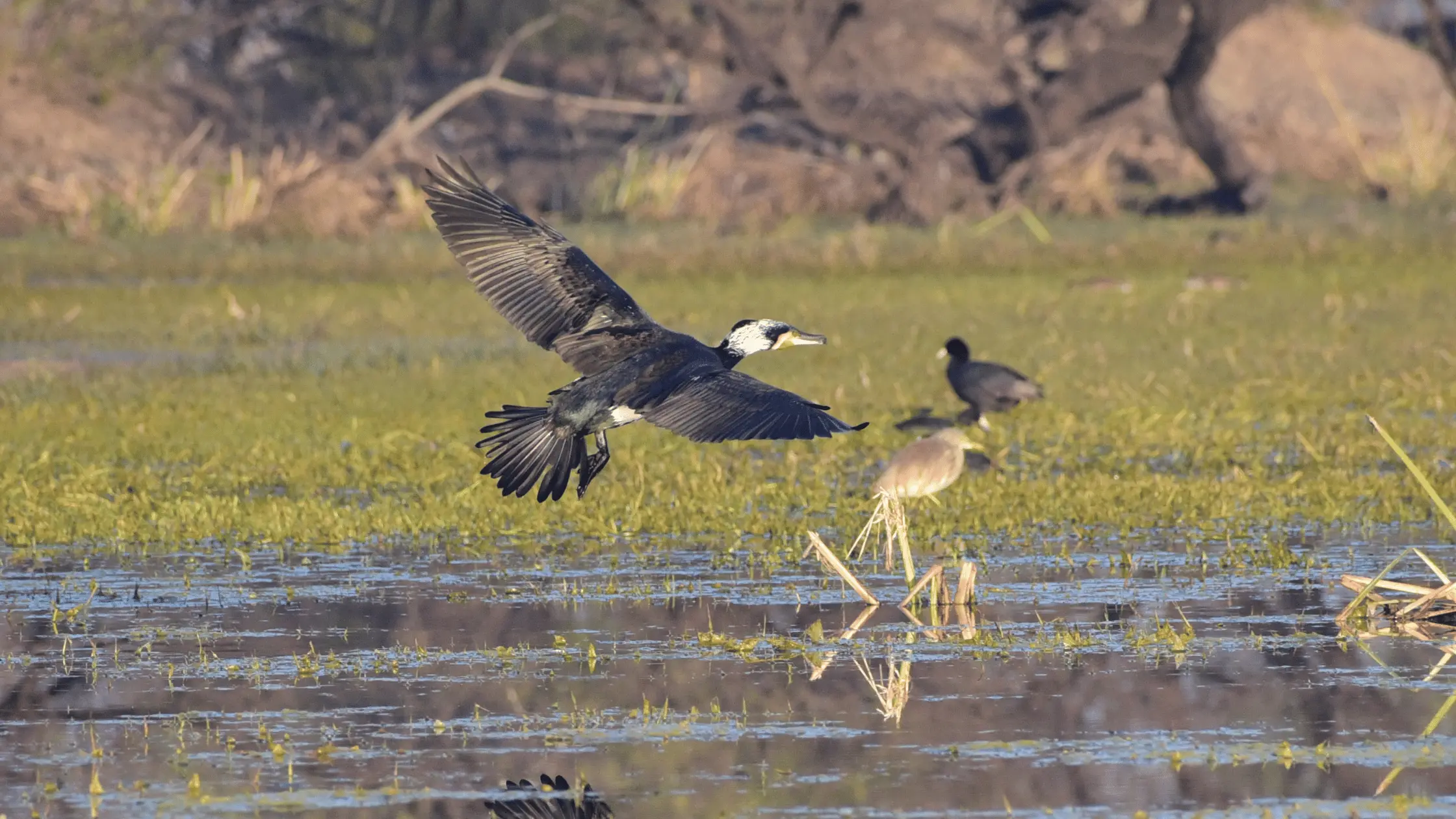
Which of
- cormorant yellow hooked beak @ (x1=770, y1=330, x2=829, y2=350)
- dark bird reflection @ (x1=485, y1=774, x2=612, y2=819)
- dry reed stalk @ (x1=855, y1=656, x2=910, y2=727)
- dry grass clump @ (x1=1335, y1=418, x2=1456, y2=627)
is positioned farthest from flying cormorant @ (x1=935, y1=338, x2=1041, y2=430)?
dark bird reflection @ (x1=485, y1=774, x2=612, y2=819)

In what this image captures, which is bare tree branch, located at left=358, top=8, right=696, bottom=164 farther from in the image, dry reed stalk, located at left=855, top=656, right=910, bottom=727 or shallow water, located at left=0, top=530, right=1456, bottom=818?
dry reed stalk, located at left=855, top=656, right=910, bottom=727

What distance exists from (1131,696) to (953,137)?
22.3 m

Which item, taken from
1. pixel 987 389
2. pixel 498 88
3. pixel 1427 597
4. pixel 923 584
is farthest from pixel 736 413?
pixel 498 88

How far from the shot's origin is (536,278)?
1029cm

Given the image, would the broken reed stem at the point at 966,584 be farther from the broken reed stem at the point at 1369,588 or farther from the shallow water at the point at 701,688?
the broken reed stem at the point at 1369,588

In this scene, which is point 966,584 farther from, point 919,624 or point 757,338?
point 757,338

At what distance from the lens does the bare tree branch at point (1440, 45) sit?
31.2 metres

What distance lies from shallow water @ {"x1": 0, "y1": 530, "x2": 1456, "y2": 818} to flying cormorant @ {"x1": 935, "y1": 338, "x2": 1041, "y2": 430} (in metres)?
3.71

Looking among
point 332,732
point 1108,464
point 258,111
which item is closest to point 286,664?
point 332,732

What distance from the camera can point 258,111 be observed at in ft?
116

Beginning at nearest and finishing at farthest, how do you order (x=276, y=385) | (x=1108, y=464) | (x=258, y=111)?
(x=1108, y=464), (x=276, y=385), (x=258, y=111)

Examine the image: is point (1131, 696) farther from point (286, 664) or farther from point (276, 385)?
point (276, 385)

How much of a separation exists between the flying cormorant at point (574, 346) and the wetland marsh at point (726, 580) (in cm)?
60

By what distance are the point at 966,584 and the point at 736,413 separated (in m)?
1.22
